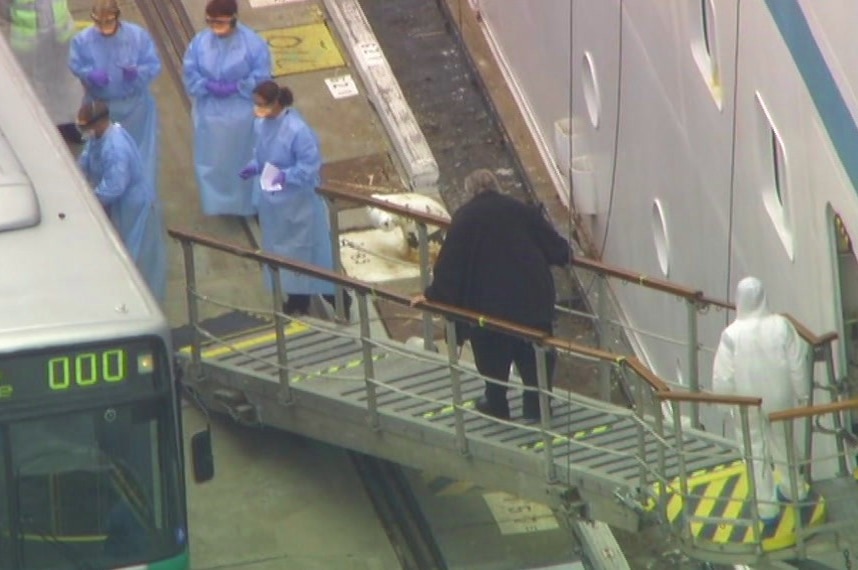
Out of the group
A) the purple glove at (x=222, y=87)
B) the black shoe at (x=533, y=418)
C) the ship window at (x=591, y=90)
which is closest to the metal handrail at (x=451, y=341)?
the black shoe at (x=533, y=418)

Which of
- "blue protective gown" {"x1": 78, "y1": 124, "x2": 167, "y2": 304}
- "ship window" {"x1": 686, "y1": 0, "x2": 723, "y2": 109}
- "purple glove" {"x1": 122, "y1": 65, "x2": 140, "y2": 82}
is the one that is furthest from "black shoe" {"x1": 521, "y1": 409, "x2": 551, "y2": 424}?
"purple glove" {"x1": 122, "y1": 65, "x2": 140, "y2": 82}

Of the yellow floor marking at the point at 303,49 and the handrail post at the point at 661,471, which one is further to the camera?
the yellow floor marking at the point at 303,49

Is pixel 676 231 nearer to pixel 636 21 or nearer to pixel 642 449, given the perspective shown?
pixel 636 21

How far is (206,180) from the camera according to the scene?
1332 cm

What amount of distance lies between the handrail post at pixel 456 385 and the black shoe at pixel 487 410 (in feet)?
0.34

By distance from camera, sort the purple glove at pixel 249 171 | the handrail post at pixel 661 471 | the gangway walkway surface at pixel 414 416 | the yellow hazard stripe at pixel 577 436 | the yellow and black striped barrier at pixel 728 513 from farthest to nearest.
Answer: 1. the purple glove at pixel 249 171
2. the yellow hazard stripe at pixel 577 436
3. the gangway walkway surface at pixel 414 416
4. the handrail post at pixel 661 471
5. the yellow and black striped barrier at pixel 728 513

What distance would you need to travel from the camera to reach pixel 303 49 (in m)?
16.0

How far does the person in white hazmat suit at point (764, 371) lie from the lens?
9.23 meters

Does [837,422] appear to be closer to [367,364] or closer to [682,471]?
[682,471]

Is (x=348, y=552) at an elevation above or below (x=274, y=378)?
below

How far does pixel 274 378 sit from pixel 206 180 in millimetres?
2422

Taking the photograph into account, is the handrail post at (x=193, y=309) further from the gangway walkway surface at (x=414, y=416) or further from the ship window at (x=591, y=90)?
the ship window at (x=591, y=90)

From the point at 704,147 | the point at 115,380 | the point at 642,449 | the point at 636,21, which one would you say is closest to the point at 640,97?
the point at 636,21

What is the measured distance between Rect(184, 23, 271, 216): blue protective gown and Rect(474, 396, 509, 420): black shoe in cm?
309
